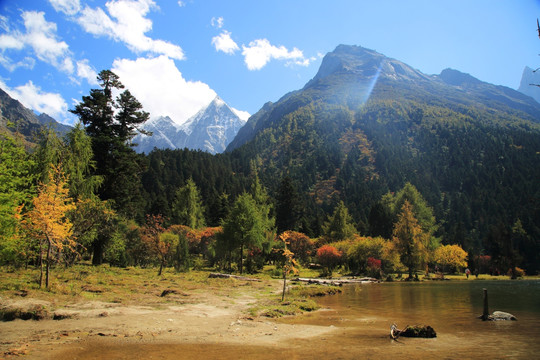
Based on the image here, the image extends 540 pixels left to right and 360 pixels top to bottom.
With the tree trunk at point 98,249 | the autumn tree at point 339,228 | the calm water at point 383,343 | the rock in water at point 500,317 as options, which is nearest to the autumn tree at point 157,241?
the tree trunk at point 98,249

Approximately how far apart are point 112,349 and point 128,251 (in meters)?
33.5

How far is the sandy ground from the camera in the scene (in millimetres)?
9375

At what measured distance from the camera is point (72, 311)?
→ 13680 millimetres

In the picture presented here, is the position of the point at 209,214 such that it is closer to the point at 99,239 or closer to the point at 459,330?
the point at 99,239

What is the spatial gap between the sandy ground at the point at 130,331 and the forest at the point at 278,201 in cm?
577

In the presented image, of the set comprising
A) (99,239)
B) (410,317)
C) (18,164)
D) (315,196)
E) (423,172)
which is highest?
(423,172)

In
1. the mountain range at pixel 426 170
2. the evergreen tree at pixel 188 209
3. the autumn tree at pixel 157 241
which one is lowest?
the autumn tree at pixel 157 241

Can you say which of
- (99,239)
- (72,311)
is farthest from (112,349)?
(99,239)

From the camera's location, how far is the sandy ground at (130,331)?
938 centimetres

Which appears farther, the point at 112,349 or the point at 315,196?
the point at 315,196

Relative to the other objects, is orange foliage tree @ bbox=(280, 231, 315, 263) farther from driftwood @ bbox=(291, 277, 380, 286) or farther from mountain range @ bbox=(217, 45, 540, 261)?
mountain range @ bbox=(217, 45, 540, 261)

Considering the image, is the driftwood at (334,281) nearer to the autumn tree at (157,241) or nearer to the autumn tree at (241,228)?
the autumn tree at (241,228)

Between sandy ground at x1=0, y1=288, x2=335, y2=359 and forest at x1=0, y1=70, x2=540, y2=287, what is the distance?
5766mm

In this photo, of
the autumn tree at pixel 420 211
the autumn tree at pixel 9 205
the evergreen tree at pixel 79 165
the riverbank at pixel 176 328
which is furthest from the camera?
the autumn tree at pixel 420 211
